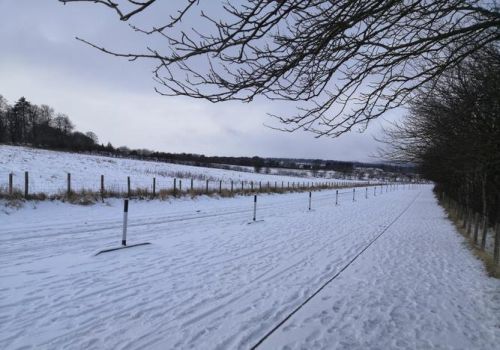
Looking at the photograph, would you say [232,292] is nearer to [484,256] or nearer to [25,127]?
[484,256]

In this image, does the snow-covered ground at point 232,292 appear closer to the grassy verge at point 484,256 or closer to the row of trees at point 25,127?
the grassy verge at point 484,256

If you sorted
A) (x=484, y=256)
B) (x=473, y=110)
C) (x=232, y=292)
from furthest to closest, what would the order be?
(x=484, y=256) → (x=473, y=110) → (x=232, y=292)

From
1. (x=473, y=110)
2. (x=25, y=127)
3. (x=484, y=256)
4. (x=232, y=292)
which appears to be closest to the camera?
(x=232, y=292)

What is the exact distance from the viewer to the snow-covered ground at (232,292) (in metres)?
4.57

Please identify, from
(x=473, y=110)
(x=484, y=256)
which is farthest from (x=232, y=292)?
(x=484, y=256)

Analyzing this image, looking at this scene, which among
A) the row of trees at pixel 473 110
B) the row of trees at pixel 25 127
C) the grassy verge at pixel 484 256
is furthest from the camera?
the row of trees at pixel 25 127

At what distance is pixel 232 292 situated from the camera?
20.2 feet

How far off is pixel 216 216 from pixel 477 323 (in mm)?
12096

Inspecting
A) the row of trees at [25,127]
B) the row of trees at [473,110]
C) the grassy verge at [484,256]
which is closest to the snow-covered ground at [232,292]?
the grassy verge at [484,256]

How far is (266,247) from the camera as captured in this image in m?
10.1

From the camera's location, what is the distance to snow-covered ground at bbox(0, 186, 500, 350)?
4566mm

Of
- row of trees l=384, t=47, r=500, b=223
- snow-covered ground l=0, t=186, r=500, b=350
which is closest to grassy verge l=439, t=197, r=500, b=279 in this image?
snow-covered ground l=0, t=186, r=500, b=350

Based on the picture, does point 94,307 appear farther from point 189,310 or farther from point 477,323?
point 477,323

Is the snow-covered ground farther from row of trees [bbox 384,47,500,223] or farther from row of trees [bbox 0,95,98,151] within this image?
row of trees [bbox 0,95,98,151]
